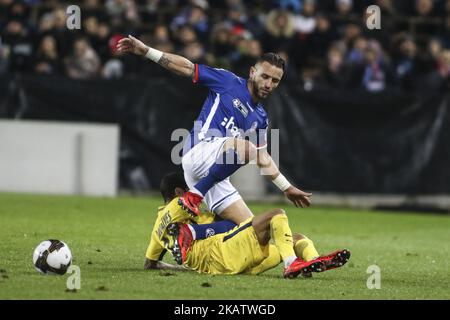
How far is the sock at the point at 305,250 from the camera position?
396 inches

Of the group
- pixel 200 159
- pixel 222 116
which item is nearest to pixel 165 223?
pixel 200 159

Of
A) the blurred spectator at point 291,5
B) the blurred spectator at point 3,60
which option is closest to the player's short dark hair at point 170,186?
the blurred spectator at point 3,60

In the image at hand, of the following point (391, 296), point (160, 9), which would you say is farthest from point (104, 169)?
point (391, 296)

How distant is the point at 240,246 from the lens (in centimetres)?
1003

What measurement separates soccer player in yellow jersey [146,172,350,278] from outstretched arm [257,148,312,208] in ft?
0.66

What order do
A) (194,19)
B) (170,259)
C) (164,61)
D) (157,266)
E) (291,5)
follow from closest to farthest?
(157,266) → (164,61) → (170,259) → (194,19) → (291,5)

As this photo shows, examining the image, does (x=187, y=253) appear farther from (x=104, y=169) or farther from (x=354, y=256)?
(x=104, y=169)

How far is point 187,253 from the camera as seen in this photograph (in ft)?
33.3

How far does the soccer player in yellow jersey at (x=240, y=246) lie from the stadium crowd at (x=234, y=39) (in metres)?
9.46

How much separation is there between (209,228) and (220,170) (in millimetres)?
593

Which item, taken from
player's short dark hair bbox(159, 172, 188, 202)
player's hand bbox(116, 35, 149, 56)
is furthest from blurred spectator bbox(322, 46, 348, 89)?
player's hand bbox(116, 35, 149, 56)

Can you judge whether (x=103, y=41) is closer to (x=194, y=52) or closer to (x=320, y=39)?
(x=194, y=52)

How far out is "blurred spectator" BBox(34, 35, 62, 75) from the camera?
65.8ft
